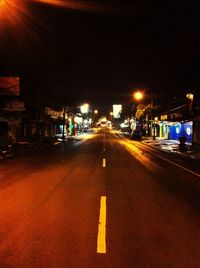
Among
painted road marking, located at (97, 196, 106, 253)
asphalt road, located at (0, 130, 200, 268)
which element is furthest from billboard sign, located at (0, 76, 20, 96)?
painted road marking, located at (97, 196, 106, 253)

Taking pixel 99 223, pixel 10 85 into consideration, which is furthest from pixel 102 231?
pixel 10 85

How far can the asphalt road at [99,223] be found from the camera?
5.42m

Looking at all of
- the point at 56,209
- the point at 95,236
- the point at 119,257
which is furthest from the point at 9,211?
the point at 119,257

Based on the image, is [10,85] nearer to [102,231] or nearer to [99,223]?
[99,223]

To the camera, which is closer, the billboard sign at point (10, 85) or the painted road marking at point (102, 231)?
the painted road marking at point (102, 231)

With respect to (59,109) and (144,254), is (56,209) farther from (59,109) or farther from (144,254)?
(59,109)

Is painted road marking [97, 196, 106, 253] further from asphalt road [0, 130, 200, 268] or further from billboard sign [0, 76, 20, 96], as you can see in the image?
billboard sign [0, 76, 20, 96]

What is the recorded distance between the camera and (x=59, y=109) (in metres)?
74.8

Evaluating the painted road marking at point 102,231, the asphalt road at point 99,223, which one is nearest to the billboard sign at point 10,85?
the asphalt road at point 99,223

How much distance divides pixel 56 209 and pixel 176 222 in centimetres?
287

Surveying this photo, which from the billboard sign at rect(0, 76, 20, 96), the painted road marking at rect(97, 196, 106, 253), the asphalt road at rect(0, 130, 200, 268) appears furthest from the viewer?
the billboard sign at rect(0, 76, 20, 96)

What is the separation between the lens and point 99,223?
739cm

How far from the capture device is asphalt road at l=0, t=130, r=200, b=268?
17.8 feet

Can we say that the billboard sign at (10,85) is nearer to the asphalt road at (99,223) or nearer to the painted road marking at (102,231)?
the asphalt road at (99,223)
